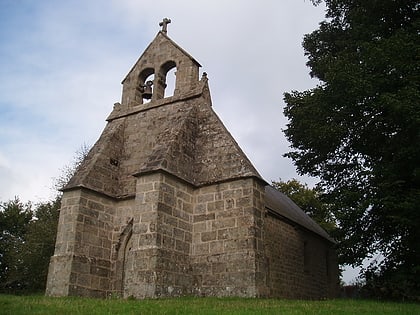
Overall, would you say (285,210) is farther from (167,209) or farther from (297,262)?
(167,209)

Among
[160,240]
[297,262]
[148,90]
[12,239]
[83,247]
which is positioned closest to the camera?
[160,240]

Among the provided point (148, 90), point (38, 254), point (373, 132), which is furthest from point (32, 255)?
point (373, 132)

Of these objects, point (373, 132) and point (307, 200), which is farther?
point (307, 200)

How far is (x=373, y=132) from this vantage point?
15.1 m

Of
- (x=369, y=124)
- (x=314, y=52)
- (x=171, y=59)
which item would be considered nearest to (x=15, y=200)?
(x=171, y=59)

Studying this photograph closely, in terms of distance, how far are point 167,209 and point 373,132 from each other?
7.53 meters

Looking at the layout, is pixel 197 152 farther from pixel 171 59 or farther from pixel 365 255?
pixel 365 255

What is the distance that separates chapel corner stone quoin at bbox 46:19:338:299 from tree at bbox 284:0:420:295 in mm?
2913

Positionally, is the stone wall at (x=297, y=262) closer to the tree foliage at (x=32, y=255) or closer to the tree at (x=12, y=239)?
the tree foliage at (x=32, y=255)

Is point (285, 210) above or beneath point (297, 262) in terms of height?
above

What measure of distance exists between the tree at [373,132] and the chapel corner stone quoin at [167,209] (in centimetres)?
291

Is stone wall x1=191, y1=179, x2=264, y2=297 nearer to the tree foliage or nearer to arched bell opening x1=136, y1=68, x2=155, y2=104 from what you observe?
arched bell opening x1=136, y1=68, x2=155, y2=104

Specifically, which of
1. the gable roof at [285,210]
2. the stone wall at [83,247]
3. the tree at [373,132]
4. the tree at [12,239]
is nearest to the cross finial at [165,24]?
the tree at [373,132]

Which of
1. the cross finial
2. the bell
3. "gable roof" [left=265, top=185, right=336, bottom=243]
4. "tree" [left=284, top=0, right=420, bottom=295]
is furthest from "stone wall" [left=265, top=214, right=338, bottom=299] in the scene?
the cross finial
